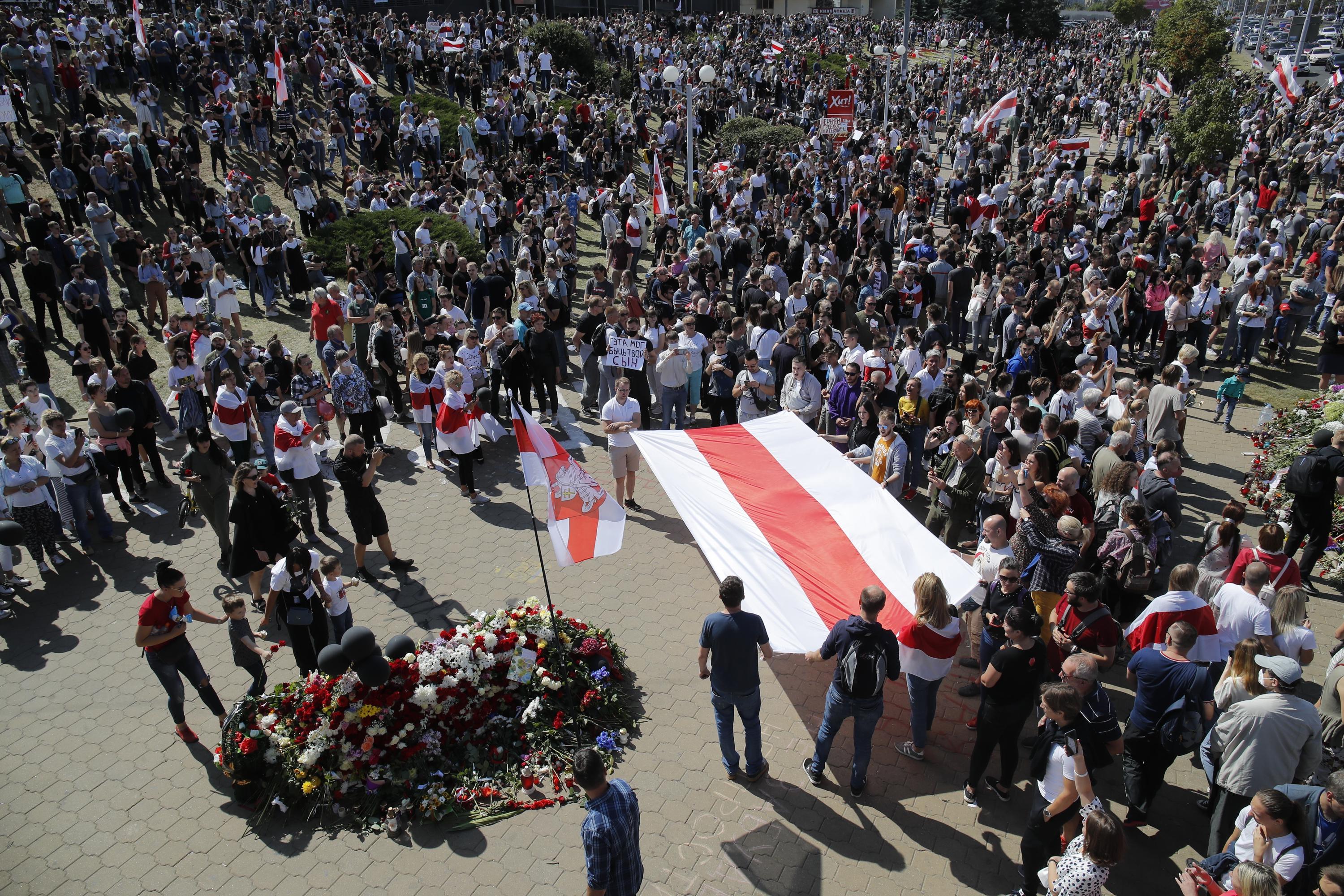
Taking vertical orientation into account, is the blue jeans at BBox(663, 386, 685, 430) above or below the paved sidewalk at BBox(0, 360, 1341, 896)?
above

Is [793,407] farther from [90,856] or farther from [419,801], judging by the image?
[90,856]

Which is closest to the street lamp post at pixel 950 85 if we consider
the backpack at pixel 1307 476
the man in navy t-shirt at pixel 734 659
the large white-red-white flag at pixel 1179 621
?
the backpack at pixel 1307 476

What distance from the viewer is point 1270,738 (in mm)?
5242

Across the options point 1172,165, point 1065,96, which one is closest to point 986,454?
point 1172,165

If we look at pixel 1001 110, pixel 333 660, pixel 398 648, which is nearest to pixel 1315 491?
pixel 398 648

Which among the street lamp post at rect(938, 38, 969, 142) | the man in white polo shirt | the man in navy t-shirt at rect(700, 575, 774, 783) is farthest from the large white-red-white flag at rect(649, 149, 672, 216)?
the street lamp post at rect(938, 38, 969, 142)

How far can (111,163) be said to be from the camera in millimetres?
17516

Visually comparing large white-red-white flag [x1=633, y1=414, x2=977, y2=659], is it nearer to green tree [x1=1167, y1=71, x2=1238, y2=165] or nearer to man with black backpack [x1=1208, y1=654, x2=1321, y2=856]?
man with black backpack [x1=1208, y1=654, x2=1321, y2=856]

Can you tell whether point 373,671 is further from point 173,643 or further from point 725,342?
point 725,342

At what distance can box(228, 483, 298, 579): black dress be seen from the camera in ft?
26.4

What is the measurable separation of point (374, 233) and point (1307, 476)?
16696mm

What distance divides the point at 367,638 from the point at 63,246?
42.2 ft

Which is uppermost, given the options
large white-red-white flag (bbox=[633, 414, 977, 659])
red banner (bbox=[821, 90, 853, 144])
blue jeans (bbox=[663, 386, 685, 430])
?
red banner (bbox=[821, 90, 853, 144])

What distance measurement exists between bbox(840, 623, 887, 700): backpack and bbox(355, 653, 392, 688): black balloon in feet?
11.1
